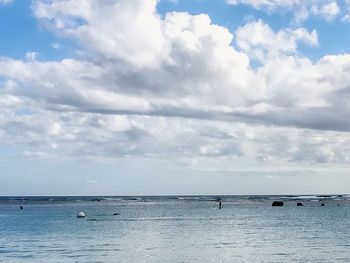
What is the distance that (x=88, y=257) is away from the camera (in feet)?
145

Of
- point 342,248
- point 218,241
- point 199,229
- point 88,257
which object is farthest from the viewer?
A: point 199,229

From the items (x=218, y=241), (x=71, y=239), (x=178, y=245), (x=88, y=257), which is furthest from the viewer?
(x=71, y=239)

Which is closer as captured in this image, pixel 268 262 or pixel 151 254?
pixel 268 262

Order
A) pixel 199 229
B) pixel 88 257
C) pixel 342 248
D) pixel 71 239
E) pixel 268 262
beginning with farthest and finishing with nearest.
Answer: pixel 199 229
pixel 71 239
pixel 342 248
pixel 88 257
pixel 268 262

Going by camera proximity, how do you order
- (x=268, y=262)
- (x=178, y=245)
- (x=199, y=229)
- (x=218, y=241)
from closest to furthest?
(x=268, y=262)
(x=178, y=245)
(x=218, y=241)
(x=199, y=229)

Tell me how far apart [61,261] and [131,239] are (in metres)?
17.1

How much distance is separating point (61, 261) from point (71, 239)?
57.1 ft

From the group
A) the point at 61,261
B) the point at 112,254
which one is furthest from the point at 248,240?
the point at 61,261

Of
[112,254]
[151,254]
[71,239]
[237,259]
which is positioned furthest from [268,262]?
[71,239]

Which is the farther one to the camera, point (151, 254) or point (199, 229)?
point (199, 229)

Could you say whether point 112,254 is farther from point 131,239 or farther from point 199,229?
point 199,229

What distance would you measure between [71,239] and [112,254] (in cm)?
1414

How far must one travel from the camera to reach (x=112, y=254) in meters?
46.6

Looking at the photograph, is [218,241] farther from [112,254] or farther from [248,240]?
[112,254]
